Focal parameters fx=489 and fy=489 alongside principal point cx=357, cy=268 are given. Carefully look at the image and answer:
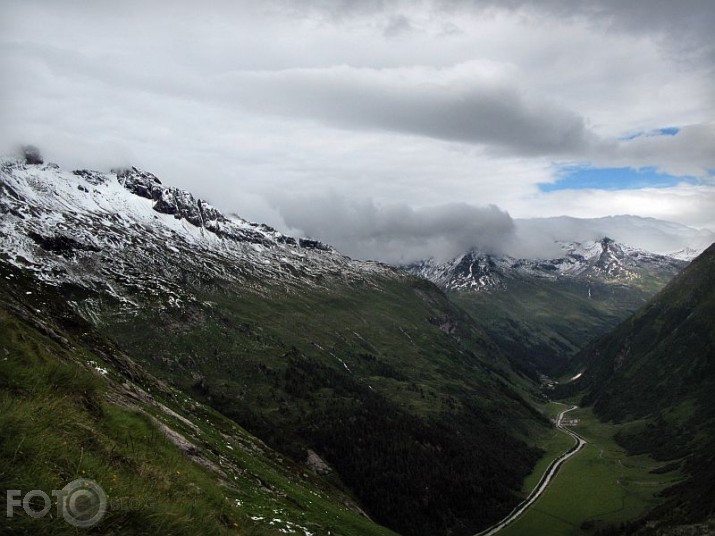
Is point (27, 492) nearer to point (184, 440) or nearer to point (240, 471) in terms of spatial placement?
point (184, 440)

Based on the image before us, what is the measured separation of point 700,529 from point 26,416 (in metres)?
155

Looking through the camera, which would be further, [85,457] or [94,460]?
[94,460]

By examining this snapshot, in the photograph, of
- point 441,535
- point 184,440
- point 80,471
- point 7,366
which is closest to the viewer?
point 80,471

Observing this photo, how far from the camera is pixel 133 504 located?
970cm

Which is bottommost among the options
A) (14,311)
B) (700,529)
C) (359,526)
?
(700,529)

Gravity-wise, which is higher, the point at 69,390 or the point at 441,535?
the point at 69,390

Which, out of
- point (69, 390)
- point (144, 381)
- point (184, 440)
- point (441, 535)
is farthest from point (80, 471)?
point (441, 535)

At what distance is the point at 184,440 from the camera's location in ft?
138

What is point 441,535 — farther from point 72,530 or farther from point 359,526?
point 72,530

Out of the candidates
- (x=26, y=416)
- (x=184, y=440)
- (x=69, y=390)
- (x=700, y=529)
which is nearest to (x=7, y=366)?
(x=69, y=390)

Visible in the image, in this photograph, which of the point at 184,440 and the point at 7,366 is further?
the point at 184,440

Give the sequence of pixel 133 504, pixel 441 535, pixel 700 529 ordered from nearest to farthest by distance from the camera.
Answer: pixel 133 504 → pixel 700 529 → pixel 441 535

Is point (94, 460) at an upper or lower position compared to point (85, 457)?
lower

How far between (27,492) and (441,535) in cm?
21893
